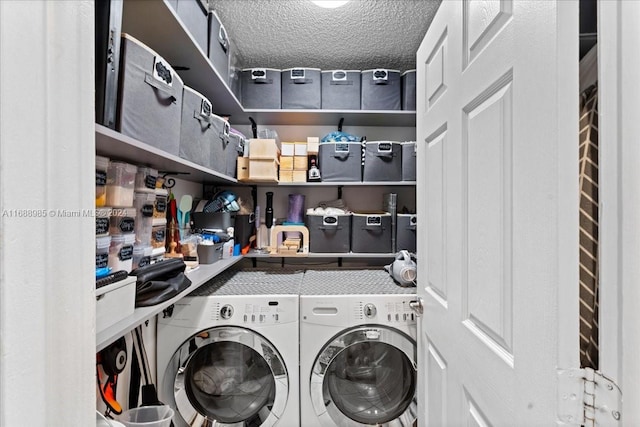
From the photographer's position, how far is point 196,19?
1.41m

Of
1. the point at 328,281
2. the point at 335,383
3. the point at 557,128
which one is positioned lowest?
the point at 335,383

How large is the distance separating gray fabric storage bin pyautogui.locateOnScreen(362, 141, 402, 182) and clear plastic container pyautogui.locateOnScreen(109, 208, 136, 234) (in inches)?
60.7

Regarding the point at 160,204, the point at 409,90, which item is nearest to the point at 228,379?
the point at 160,204

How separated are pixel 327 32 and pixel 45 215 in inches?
76.4

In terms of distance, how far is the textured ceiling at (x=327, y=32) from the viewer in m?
1.71

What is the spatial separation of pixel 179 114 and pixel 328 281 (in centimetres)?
126

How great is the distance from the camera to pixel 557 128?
52cm

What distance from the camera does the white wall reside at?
365mm

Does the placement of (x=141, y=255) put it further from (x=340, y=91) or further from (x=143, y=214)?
(x=340, y=91)

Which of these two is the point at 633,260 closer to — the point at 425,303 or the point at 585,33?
the point at 585,33

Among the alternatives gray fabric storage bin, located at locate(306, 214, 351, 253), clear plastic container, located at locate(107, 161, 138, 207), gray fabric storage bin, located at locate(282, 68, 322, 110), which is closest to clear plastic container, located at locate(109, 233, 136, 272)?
clear plastic container, located at locate(107, 161, 138, 207)

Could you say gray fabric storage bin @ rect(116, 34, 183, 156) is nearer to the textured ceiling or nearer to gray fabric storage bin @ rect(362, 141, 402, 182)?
the textured ceiling

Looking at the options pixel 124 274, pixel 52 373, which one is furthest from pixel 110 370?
pixel 52 373

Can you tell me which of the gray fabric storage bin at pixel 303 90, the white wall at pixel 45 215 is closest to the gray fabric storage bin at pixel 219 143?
the gray fabric storage bin at pixel 303 90
